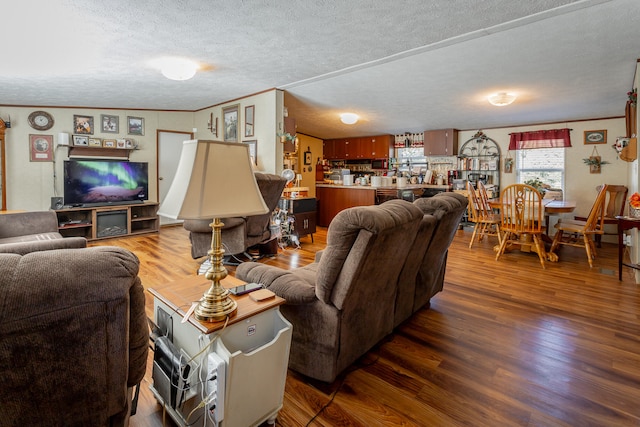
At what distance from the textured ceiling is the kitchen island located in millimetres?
1589

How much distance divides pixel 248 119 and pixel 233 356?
4721mm

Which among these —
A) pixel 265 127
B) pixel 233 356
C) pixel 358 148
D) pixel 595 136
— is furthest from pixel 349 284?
pixel 358 148

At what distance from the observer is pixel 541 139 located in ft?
21.1

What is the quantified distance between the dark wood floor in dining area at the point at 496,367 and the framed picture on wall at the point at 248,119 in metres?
2.85

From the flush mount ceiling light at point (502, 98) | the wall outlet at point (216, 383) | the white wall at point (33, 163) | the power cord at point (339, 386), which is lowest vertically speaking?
the power cord at point (339, 386)

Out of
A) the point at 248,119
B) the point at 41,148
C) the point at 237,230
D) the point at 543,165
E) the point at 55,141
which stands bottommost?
the point at 237,230

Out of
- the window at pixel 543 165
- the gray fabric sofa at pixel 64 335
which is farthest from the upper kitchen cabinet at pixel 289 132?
the window at pixel 543 165

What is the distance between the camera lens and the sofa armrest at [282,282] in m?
1.64

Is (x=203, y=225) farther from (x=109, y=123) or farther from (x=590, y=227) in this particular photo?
(x=590, y=227)

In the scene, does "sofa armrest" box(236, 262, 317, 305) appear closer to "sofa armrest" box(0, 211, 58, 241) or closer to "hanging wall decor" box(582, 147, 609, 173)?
"sofa armrest" box(0, 211, 58, 241)

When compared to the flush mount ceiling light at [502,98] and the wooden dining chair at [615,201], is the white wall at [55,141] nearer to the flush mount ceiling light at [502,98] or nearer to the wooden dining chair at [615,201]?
the flush mount ceiling light at [502,98]

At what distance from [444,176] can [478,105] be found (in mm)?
2587

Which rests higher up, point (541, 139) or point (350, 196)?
point (541, 139)

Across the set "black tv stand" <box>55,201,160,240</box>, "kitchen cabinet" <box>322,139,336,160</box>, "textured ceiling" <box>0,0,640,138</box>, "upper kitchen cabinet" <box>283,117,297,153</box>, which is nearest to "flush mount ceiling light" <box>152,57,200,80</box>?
"textured ceiling" <box>0,0,640,138</box>
